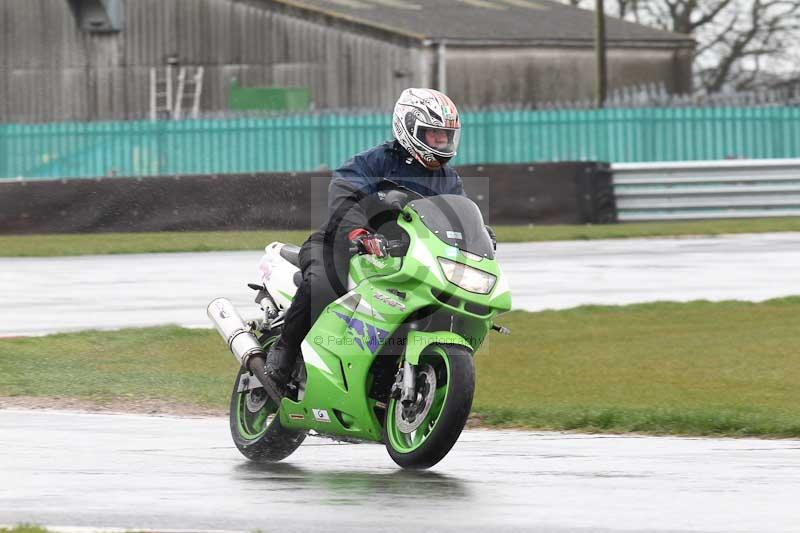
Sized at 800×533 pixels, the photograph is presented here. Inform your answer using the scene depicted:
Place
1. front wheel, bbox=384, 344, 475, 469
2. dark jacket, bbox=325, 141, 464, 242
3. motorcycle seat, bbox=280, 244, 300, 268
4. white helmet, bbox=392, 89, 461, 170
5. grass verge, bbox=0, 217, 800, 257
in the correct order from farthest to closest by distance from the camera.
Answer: grass verge, bbox=0, 217, 800, 257
motorcycle seat, bbox=280, 244, 300, 268
dark jacket, bbox=325, 141, 464, 242
white helmet, bbox=392, 89, 461, 170
front wheel, bbox=384, 344, 475, 469

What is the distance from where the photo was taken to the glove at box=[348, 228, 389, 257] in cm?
791

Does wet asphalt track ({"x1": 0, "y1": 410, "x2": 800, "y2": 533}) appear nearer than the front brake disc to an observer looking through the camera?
Yes

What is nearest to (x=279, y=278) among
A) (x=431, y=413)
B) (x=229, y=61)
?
(x=431, y=413)

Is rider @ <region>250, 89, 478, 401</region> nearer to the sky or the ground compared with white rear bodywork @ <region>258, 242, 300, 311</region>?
nearer to the sky

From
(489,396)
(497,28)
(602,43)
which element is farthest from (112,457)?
(497,28)

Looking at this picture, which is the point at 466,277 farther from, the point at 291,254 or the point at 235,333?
the point at 235,333

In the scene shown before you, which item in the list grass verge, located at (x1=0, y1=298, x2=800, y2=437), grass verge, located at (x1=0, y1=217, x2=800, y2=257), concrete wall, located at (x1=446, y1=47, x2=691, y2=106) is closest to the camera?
grass verge, located at (x1=0, y1=298, x2=800, y2=437)

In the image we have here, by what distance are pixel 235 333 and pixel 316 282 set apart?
98 centimetres

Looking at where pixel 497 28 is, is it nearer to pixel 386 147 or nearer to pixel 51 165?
pixel 51 165

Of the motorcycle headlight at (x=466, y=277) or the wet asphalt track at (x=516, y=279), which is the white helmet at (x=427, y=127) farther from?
the wet asphalt track at (x=516, y=279)

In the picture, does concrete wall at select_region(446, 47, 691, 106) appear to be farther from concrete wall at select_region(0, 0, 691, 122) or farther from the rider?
the rider

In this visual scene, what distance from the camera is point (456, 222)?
26.1 ft

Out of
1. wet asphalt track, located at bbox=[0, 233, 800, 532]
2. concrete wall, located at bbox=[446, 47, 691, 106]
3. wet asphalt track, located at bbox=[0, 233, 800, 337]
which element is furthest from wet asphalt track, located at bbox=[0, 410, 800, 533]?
concrete wall, located at bbox=[446, 47, 691, 106]

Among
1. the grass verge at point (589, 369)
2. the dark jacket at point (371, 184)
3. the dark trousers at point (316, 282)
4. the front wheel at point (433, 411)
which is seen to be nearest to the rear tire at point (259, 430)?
the dark trousers at point (316, 282)
